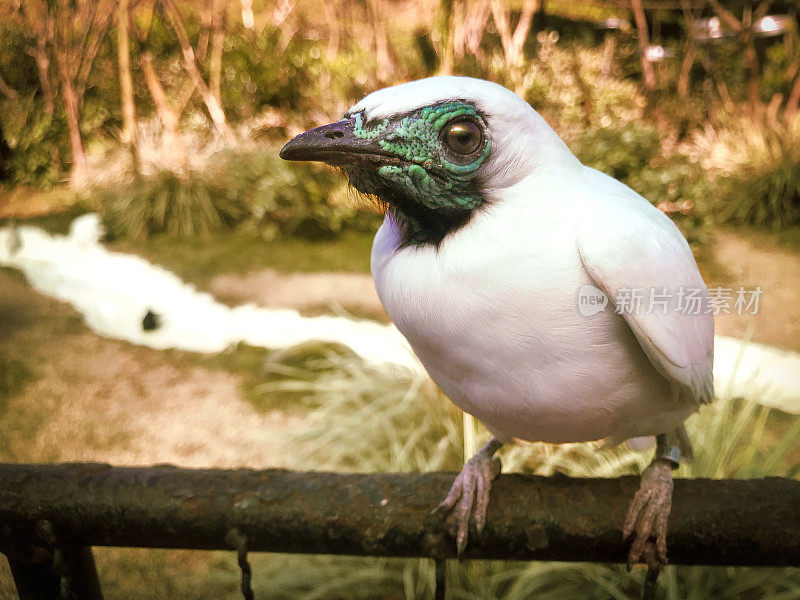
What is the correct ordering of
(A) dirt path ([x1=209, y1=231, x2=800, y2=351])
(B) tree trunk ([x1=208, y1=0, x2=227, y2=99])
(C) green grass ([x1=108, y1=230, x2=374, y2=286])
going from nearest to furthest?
(A) dirt path ([x1=209, y1=231, x2=800, y2=351]), (C) green grass ([x1=108, y1=230, x2=374, y2=286]), (B) tree trunk ([x1=208, y1=0, x2=227, y2=99])

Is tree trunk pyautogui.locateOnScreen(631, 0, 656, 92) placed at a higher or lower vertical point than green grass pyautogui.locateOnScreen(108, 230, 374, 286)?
higher

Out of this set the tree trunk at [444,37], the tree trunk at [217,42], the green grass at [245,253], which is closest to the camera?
the green grass at [245,253]

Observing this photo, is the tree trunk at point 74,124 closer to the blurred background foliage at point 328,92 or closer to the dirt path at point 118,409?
the blurred background foliage at point 328,92

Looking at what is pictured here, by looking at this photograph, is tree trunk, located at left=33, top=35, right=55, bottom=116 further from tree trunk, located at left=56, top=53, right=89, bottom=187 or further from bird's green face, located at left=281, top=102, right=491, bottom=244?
A: bird's green face, located at left=281, top=102, right=491, bottom=244

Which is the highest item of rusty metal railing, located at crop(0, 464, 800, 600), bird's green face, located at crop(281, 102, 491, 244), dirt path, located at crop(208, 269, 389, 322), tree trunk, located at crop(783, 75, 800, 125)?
tree trunk, located at crop(783, 75, 800, 125)

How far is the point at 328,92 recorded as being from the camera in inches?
217

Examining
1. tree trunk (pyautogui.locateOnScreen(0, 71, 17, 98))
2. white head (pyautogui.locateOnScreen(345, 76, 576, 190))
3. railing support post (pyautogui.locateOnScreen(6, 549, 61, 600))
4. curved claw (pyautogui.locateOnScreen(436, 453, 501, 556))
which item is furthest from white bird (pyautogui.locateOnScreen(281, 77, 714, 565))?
tree trunk (pyautogui.locateOnScreen(0, 71, 17, 98))

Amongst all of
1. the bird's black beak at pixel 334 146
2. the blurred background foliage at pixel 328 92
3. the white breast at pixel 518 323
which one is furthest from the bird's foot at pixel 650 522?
the blurred background foliage at pixel 328 92

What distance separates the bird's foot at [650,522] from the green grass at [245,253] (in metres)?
3.41

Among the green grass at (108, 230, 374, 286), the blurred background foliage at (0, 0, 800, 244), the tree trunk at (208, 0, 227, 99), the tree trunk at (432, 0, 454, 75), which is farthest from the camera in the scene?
the tree trunk at (208, 0, 227, 99)

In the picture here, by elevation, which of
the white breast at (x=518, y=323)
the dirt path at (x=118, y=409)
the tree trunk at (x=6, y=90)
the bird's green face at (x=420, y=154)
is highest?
the tree trunk at (x=6, y=90)

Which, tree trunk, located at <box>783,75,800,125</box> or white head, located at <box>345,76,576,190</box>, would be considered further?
tree trunk, located at <box>783,75,800,125</box>

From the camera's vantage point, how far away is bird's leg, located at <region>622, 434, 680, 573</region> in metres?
0.88

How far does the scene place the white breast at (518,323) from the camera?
0.75 m
